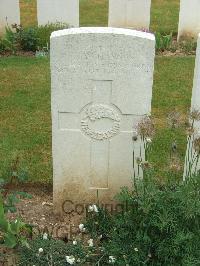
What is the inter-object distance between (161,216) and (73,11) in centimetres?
627

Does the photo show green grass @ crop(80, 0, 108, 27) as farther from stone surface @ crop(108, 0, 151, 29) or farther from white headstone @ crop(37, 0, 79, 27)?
white headstone @ crop(37, 0, 79, 27)

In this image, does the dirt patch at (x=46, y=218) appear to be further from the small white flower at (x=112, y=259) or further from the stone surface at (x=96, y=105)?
the small white flower at (x=112, y=259)

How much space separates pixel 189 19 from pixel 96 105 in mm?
5885

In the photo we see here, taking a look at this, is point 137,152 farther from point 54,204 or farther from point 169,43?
point 169,43

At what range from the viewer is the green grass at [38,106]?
530 centimetres

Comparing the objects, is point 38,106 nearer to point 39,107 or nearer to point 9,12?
point 39,107

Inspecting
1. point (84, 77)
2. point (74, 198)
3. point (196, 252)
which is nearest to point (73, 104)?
point (84, 77)

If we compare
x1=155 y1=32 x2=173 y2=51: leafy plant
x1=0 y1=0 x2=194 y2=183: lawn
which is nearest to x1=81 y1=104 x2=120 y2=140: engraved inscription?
x1=0 y1=0 x2=194 y2=183: lawn

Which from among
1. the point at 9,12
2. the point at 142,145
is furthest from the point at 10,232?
the point at 9,12

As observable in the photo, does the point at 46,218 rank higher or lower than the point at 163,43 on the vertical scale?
lower

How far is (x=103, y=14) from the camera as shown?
1173 centimetres

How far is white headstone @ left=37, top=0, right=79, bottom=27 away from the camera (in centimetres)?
899

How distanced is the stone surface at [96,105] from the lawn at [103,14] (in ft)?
21.1

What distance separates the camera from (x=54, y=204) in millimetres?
4207
